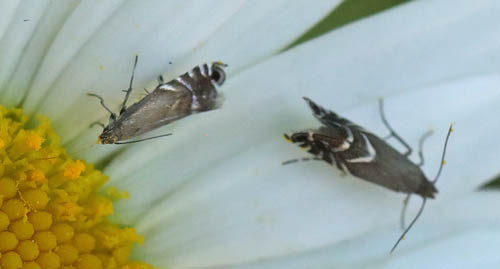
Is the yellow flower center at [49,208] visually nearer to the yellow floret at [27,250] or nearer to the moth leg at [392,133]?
the yellow floret at [27,250]

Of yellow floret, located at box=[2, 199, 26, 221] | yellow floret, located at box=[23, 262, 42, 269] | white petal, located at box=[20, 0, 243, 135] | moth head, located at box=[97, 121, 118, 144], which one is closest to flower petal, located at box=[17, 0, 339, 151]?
white petal, located at box=[20, 0, 243, 135]

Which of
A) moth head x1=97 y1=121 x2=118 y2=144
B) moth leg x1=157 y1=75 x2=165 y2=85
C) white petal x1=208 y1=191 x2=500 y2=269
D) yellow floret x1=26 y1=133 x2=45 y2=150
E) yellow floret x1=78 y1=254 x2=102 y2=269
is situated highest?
moth leg x1=157 y1=75 x2=165 y2=85

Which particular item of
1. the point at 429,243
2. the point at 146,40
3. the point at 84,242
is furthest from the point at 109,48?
the point at 429,243

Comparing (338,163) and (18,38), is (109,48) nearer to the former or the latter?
(18,38)

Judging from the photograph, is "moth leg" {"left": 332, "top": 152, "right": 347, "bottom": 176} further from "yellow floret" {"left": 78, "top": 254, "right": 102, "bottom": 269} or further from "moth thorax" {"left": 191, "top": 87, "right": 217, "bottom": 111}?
"yellow floret" {"left": 78, "top": 254, "right": 102, "bottom": 269}

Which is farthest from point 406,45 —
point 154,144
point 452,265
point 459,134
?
point 154,144

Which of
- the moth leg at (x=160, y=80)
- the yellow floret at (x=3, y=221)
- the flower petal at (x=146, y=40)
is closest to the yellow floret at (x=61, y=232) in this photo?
the yellow floret at (x=3, y=221)

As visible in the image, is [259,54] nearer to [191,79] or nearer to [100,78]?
[191,79]
